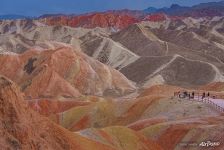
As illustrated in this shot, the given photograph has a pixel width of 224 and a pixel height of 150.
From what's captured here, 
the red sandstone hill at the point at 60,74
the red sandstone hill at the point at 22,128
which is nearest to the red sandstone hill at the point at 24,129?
the red sandstone hill at the point at 22,128

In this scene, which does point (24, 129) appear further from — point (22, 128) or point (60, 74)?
point (60, 74)

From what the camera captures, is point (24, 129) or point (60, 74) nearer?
point (24, 129)

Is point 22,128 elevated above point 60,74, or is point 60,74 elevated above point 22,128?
point 22,128

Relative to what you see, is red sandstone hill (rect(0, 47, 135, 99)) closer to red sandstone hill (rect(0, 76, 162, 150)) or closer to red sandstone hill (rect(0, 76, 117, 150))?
red sandstone hill (rect(0, 76, 162, 150))

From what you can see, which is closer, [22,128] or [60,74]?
[22,128]

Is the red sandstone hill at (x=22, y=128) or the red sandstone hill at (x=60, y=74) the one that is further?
the red sandstone hill at (x=60, y=74)

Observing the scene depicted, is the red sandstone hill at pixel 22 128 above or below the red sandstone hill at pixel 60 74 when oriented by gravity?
above

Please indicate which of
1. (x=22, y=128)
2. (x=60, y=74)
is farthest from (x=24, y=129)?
(x=60, y=74)

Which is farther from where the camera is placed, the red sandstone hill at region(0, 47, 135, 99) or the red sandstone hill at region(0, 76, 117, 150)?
the red sandstone hill at region(0, 47, 135, 99)

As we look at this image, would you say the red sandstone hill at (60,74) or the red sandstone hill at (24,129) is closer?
the red sandstone hill at (24,129)

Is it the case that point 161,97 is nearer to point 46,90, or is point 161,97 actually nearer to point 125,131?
point 125,131

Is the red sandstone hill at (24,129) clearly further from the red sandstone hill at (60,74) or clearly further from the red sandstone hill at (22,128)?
the red sandstone hill at (60,74)

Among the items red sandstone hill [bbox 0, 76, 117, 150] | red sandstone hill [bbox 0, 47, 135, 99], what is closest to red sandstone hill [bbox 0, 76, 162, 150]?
red sandstone hill [bbox 0, 76, 117, 150]
